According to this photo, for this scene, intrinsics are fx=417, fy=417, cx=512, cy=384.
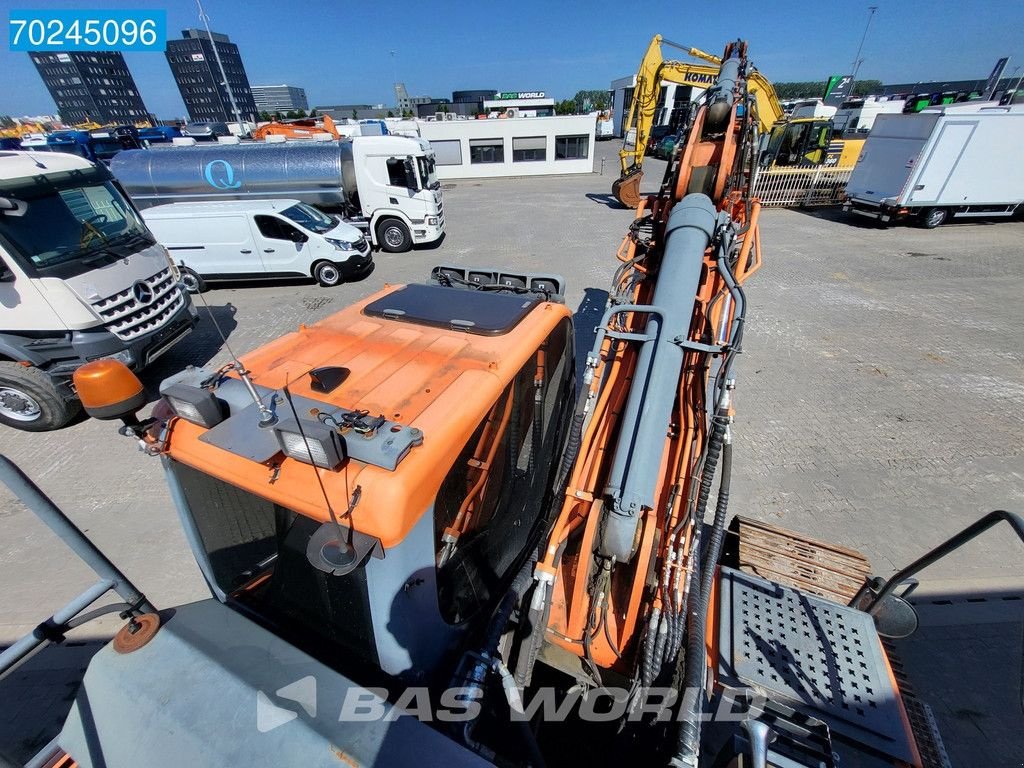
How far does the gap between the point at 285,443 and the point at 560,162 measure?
88.8ft

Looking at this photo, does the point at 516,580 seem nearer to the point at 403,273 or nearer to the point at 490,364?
the point at 490,364

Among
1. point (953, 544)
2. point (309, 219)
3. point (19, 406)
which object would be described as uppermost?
point (953, 544)

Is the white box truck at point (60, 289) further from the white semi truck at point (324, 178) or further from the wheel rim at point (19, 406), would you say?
the white semi truck at point (324, 178)

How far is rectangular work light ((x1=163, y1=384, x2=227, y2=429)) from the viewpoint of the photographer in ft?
5.55

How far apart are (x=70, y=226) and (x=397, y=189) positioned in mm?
8607

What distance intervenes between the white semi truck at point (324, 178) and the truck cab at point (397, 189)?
0.09ft

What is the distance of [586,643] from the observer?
2.18m

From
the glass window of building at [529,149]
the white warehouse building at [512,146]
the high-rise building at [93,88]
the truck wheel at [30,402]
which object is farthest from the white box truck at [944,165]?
the high-rise building at [93,88]

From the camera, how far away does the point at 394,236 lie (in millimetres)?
13430

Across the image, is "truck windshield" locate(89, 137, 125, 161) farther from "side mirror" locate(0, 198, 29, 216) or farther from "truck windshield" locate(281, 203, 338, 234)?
"side mirror" locate(0, 198, 29, 216)

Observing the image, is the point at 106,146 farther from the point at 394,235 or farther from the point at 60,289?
the point at 60,289

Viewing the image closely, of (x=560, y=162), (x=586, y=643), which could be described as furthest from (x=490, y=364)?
(x=560, y=162)

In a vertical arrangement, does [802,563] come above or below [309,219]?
below

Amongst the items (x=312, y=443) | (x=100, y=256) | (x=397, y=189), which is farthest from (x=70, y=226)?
(x=397, y=189)
